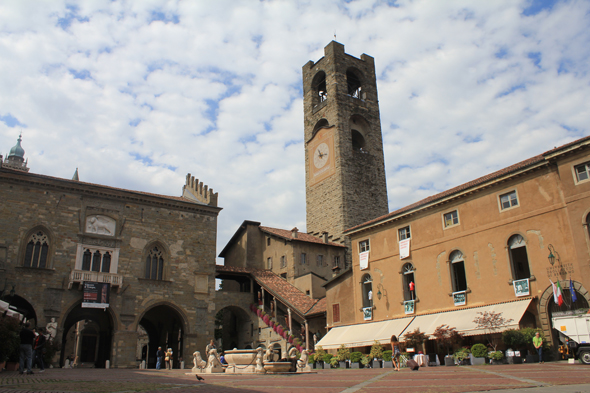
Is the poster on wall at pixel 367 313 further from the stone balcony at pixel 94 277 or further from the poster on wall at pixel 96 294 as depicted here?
the poster on wall at pixel 96 294

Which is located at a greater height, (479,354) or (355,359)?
(479,354)

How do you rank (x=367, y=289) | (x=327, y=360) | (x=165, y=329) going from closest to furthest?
(x=327, y=360) < (x=367, y=289) < (x=165, y=329)

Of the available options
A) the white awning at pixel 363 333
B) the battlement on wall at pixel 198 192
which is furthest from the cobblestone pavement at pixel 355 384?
the battlement on wall at pixel 198 192

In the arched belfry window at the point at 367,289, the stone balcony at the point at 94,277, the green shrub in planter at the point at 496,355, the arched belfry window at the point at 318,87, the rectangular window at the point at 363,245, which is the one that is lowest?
the green shrub in planter at the point at 496,355

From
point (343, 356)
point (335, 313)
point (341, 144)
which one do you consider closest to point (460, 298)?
point (343, 356)

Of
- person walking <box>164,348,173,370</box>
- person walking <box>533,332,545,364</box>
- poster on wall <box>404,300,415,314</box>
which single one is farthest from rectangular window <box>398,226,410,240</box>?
person walking <box>164,348,173,370</box>

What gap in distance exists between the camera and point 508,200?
19516mm

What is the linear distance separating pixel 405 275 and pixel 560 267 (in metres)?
7.79

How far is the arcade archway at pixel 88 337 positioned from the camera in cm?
2830

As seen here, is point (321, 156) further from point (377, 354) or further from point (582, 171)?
point (582, 171)

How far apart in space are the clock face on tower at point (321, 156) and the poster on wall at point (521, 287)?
25350 millimetres

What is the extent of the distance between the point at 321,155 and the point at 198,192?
14514 millimetres

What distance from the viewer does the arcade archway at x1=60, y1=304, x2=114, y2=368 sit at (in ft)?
92.8

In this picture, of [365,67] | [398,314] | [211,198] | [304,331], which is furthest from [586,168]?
[365,67]
